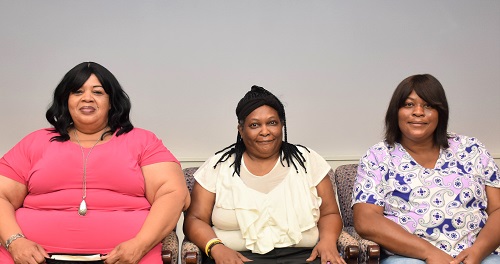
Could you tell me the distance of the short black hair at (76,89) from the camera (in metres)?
2.87

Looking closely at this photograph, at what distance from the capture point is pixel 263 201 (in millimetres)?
2855

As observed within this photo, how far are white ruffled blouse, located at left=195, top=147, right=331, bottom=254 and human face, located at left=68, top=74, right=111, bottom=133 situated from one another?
1.92ft

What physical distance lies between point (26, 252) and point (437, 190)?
192 centimetres

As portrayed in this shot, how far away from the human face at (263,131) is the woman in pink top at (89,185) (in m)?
0.40

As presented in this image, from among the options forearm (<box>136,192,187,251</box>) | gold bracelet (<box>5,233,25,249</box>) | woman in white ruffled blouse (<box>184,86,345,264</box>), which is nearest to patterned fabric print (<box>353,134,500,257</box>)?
woman in white ruffled blouse (<box>184,86,345,264</box>)

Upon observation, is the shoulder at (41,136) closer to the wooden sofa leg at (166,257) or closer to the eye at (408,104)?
the wooden sofa leg at (166,257)

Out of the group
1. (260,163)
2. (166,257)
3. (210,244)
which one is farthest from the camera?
(260,163)

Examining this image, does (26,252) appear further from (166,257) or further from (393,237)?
(393,237)

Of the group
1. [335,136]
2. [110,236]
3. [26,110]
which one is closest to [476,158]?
[335,136]

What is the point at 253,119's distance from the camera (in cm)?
291

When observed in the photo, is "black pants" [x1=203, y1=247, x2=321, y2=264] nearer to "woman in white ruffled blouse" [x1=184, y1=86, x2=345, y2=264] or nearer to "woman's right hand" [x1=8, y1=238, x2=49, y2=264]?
"woman in white ruffled blouse" [x1=184, y1=86, x2=345, y2=264]

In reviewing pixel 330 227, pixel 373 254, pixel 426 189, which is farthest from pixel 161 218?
pixel 426 189

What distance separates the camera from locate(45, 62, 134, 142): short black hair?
113 inches

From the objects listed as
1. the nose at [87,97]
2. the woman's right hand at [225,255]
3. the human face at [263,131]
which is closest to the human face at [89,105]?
the nose at [87,97]
